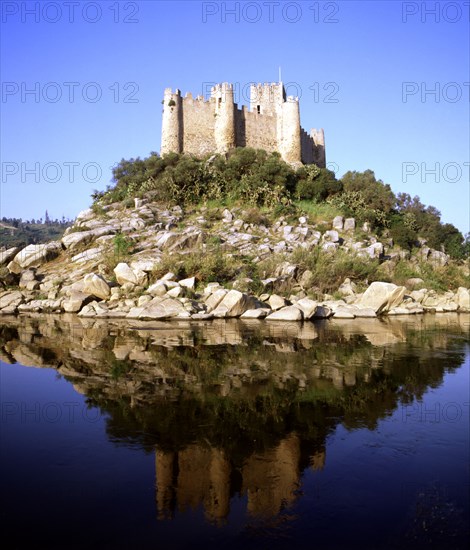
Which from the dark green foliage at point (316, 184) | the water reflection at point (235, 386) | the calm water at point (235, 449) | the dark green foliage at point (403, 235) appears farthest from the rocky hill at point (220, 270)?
the calm water at point (235, 449)

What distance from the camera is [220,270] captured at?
74.8ft

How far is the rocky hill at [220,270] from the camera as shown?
20250 mm

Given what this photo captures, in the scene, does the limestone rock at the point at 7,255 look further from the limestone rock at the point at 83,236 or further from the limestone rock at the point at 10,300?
the limestone rock at the point at 10,300

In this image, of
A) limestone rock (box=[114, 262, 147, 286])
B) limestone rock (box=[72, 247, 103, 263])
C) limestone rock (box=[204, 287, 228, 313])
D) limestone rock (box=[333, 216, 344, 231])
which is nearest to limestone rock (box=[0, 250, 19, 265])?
limestone rock (box=[72, 247, 103, 263])

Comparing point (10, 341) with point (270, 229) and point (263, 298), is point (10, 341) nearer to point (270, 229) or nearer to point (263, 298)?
point (263, 298)

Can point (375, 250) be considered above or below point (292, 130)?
below

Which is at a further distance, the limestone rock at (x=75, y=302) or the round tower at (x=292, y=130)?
the round tower at (x=292, y=130)

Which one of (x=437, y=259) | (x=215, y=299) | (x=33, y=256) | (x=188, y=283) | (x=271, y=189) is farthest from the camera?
(x=271, y=189)

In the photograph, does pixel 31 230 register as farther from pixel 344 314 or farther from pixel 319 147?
pixel 344 314

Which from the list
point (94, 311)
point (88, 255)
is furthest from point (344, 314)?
point (88, 255)

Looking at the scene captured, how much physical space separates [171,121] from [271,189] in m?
8.69

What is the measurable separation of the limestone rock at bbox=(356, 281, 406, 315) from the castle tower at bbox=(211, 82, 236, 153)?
17430mm

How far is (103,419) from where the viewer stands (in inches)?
288

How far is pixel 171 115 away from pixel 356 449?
31.3 m
